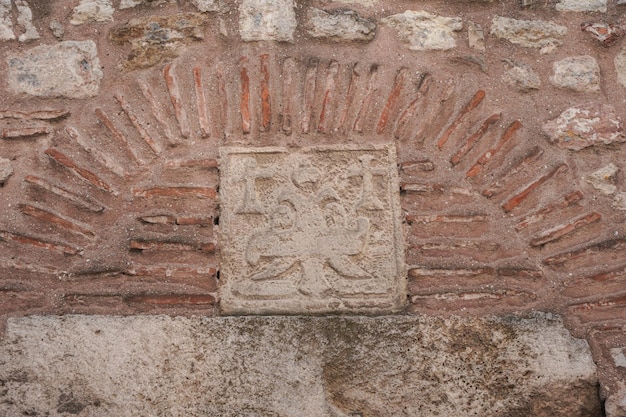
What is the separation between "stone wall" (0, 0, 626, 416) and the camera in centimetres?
224

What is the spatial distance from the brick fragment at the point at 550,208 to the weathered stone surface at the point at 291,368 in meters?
0.36

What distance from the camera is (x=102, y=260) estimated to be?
2.25 meters

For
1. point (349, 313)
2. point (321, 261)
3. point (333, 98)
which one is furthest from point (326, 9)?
point (349, 313)

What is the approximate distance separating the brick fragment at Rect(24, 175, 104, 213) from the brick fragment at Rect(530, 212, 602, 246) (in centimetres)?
146

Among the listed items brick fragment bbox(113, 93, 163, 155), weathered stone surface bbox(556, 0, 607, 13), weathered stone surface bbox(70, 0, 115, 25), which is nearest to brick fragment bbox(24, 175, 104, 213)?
brick fragment bbox(113, 93, 163, 155)

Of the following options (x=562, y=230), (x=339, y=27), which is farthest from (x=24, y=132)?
(x=562, y=230)

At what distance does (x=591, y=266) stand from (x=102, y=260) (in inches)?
63.1

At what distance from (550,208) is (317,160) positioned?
802 mm

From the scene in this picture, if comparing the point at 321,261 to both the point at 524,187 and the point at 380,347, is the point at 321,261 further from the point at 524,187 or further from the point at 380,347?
the point at 524,187

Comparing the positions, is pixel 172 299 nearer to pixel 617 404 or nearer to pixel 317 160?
pixel 317 160

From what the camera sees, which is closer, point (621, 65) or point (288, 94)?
point (288, 94)

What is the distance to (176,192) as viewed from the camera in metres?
2.34

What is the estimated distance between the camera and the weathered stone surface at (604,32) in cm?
250

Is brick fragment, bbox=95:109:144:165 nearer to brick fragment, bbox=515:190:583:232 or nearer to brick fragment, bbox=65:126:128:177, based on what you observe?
brick fragment, bbox=65:126:128:177
